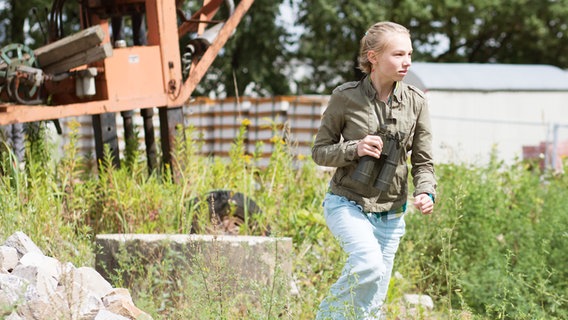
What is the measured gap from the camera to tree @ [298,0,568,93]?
2450 cm

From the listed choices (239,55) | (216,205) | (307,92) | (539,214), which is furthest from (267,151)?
(307,92)

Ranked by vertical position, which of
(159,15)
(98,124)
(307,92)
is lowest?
(307,92)

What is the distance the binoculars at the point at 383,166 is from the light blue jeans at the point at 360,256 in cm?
16

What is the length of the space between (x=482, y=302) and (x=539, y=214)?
2015mm

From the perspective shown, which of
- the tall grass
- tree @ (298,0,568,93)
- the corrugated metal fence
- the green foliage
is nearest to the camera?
the tall grass

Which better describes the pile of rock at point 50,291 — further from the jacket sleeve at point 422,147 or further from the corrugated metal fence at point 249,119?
the corrugated metal fence at point 249,119

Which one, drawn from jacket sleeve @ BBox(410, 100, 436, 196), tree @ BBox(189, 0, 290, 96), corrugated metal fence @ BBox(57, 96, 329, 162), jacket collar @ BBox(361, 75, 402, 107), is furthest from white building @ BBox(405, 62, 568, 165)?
jacket collar @ BBox(361, 75, 402, 107)

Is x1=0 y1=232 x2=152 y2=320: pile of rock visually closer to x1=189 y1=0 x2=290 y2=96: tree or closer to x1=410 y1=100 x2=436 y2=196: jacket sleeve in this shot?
x1=410 y1=100 x2=436 y2=196: jacket sleeve

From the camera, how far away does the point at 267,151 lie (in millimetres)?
12945

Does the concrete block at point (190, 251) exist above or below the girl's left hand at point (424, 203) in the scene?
below

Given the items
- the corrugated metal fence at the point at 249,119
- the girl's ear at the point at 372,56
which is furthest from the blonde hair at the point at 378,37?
the corrugated metal fence at the point at 249,119

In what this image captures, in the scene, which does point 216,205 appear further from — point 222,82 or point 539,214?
point 222,82

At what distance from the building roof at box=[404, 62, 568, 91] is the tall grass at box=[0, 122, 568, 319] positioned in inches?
363

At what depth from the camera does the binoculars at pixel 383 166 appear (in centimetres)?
359
